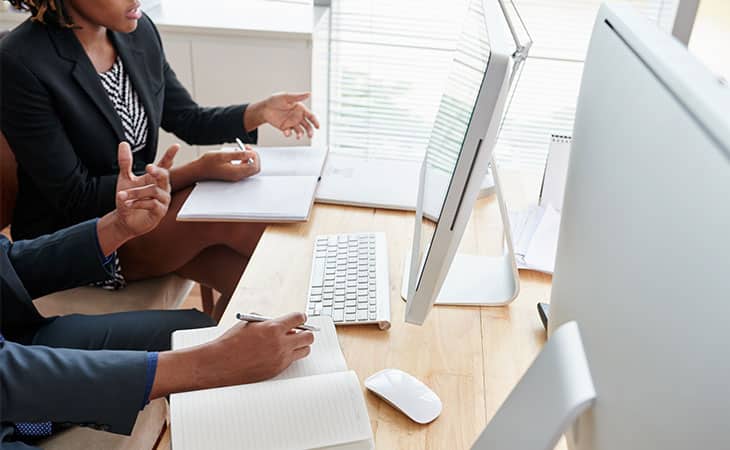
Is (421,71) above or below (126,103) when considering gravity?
below

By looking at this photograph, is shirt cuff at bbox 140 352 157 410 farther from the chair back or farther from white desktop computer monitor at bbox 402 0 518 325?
the chair back

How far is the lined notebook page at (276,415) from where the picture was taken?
30.9 inches

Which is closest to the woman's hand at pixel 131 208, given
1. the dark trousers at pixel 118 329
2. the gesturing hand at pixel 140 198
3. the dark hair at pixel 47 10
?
the gesturing hand at pixel 140 198

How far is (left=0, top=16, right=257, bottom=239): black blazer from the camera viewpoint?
1.39 m

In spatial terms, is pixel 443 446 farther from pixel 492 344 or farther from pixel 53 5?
pixel 53 5

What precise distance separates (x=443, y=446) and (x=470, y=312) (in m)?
0.31

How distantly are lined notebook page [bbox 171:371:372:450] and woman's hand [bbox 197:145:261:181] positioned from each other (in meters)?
0.67

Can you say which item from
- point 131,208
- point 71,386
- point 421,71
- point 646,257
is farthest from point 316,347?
point 421,71

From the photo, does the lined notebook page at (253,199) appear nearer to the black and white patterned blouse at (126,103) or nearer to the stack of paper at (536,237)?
the black and white patterned blouse at (126,103)

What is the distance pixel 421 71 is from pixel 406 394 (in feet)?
5.71

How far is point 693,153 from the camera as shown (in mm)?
392

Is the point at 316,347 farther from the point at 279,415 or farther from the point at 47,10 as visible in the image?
the point at 47,10

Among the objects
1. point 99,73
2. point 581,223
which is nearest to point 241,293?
point 581,223

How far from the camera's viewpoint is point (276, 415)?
2.70 feet
